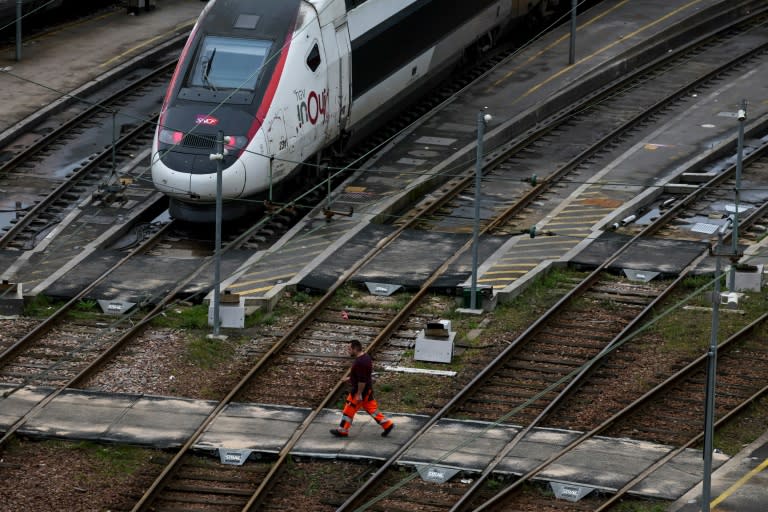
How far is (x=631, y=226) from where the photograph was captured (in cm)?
3709

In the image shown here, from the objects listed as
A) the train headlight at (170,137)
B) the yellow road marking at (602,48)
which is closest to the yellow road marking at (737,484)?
the train headlight at (170,137)

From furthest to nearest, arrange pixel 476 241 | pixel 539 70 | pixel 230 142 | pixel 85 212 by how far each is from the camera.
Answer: pixel 539 70 → pixel 85 212 → pixel 230 142 → pixel 476 241

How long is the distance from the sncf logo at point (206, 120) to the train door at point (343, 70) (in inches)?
136

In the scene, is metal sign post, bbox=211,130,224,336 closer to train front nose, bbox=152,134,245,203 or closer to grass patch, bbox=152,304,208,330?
grass patch, bbox=152,304,208,330

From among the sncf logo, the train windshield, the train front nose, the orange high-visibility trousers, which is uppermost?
the train windshield

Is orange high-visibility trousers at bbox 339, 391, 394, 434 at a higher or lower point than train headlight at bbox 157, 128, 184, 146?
lower

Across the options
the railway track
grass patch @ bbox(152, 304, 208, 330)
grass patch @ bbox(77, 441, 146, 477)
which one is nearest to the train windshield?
grass patch @ bbox(152, 304, 208, 330)

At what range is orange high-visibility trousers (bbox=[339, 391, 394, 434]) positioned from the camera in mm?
25359

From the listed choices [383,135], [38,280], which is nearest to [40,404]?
[38,280]

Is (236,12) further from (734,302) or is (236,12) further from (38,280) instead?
(734,302)

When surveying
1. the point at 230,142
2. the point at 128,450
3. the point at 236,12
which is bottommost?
the point at 128,450

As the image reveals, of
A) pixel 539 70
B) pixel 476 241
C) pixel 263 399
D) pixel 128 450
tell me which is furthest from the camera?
pixel 539 70

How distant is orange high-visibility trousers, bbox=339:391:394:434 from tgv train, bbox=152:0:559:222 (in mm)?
7508

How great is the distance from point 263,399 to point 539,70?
22.9 metres
